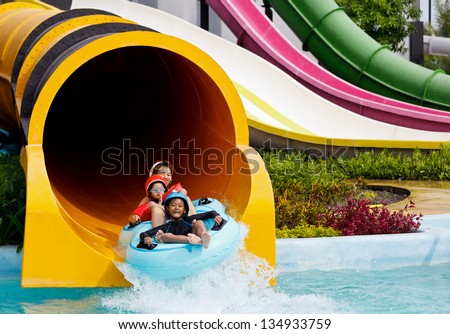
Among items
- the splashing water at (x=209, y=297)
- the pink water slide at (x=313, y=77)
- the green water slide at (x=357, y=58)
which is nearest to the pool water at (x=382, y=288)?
the splashing water at (x=209, y=297)

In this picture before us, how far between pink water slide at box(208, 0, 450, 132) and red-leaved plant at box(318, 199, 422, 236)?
5.95 meters

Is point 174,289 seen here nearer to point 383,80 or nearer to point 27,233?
point 27,233

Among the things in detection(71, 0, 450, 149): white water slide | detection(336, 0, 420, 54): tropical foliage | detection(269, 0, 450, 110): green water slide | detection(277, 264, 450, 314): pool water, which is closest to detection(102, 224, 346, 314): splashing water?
detection(277, 264, 450, 314): pool water

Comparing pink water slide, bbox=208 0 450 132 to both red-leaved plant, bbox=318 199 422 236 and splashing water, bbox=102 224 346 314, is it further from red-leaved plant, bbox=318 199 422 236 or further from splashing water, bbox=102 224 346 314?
splashing water, bbox=102 224 346 314

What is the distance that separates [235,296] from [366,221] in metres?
2.04

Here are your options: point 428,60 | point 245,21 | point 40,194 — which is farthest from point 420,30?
point 40,194

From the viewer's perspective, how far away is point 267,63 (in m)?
13.4

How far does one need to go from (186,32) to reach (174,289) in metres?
8.85

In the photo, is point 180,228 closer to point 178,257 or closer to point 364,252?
point 178,257

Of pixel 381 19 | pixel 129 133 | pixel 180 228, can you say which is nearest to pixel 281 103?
pixel 129 133

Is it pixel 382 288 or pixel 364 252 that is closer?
pixel 382 288

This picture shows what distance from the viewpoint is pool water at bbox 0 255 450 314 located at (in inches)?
208

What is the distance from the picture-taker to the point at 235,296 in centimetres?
542

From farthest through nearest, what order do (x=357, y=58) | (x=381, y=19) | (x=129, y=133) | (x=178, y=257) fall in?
(x=381, y=19)
(x=357, y=58)
(x=129, y=133)
(x=178, y=257)
